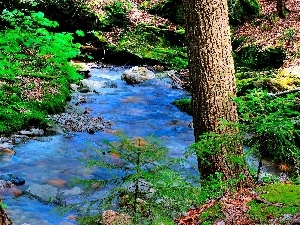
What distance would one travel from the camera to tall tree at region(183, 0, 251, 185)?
13.8 feet

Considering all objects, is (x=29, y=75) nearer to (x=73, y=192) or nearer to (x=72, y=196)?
(x=73, y=192)

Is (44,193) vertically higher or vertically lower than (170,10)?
lower

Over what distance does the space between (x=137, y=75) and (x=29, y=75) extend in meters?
4.04

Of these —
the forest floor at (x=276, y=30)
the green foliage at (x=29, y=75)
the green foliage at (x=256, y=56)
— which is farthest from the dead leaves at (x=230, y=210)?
the green foliage at (x=256, y=56)

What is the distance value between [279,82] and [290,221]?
7.39 metres

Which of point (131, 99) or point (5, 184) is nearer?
point (5, 184)

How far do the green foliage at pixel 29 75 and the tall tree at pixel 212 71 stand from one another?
15.8ft

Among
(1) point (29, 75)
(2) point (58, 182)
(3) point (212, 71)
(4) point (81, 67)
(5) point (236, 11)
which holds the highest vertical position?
(5) point (236, 11)

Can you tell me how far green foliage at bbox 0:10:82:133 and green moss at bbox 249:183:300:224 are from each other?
19.6 feet

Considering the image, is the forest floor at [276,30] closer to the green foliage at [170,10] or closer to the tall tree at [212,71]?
the green foliage at [170,10]

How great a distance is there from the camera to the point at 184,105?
11.5 metres

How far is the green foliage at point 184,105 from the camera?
37.0 feet

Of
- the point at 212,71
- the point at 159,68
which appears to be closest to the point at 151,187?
the point at 212,71

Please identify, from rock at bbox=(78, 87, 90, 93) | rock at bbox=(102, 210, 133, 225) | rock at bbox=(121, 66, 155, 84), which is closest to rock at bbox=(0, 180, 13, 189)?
rock at bbox=(102, 210, 133, 225)
